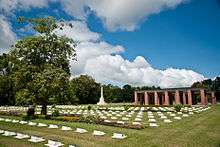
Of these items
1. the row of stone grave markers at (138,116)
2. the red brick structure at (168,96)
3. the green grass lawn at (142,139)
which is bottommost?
the green grass lawn at (142,139)

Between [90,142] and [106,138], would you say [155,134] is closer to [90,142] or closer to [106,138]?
[106,138]

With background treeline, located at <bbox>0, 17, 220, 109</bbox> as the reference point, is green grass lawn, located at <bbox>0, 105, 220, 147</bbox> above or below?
below

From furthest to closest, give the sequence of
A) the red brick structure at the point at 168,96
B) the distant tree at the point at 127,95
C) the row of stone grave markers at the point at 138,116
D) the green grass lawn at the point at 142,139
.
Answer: the distant tree at the point at 127,95, the red brick structure at the point at 168,96, the row of stone grave markers at the point at 138,116, the green grass lawn at the point at 142,139

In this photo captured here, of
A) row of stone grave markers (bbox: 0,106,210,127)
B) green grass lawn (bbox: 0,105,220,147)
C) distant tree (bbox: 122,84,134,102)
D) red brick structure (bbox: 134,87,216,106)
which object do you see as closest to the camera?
green grass lawn (bbox: 0,105,220,147)

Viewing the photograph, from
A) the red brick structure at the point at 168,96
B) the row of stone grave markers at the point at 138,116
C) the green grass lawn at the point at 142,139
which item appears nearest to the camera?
the green grass lawn at the point at 142,139

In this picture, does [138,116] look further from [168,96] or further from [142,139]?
[168,96]

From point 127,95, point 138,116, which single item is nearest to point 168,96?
point 127,95

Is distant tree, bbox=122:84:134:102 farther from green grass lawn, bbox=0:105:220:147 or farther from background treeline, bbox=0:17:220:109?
green grass lawn, bbox=0:105:220:147

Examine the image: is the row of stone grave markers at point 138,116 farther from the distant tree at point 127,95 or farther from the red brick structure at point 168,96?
the distant tree at point 127,95

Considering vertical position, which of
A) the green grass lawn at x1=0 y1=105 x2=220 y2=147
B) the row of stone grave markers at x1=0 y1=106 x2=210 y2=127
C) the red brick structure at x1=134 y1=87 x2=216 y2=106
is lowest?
the green grass lawn at x1=0 y1=105 x2=220 y2=147

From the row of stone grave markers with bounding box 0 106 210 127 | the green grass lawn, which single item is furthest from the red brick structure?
the green grass lawn

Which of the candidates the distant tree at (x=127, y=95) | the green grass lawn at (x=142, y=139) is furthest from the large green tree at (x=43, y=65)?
the distant tree at (x=127, y=95)

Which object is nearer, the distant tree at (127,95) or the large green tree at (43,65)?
the large green tree at (43,65)

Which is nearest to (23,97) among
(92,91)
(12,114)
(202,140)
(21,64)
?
(21,64)
